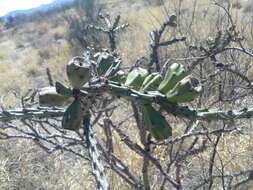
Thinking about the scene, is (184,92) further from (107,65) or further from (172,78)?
(107,65)

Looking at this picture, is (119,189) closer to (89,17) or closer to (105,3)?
(89,17)

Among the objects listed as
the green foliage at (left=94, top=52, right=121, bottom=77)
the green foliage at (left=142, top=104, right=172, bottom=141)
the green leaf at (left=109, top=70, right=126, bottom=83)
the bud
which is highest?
the bud

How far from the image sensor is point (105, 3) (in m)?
14.9

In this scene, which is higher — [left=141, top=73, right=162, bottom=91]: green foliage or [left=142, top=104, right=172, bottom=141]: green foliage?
[left=141, top=73, right=162, bottom=91]: green foliage

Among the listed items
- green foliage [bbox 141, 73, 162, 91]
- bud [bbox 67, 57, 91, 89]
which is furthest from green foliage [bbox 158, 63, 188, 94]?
bud [bbox 67, 57, 91, 89]

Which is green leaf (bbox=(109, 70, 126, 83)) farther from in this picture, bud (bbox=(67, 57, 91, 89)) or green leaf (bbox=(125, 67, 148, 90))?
bud (bbox=(67, 57, 91, 89))

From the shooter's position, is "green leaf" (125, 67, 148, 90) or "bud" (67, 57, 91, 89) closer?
"bud" (67, 57, 91, 89)

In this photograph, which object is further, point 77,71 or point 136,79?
point 136,79

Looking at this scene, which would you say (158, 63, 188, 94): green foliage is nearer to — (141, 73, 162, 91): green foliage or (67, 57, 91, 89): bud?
(141, 73, 162, 91): green foliage

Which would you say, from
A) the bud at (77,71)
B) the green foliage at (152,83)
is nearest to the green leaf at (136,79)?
the green foliage at (152,83)

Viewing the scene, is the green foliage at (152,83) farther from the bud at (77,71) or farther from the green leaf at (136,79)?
the bud at (77,71)

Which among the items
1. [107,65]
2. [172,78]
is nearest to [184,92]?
[172,78]

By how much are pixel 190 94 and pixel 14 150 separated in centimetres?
368

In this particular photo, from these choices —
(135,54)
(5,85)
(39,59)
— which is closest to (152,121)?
(135,54)
